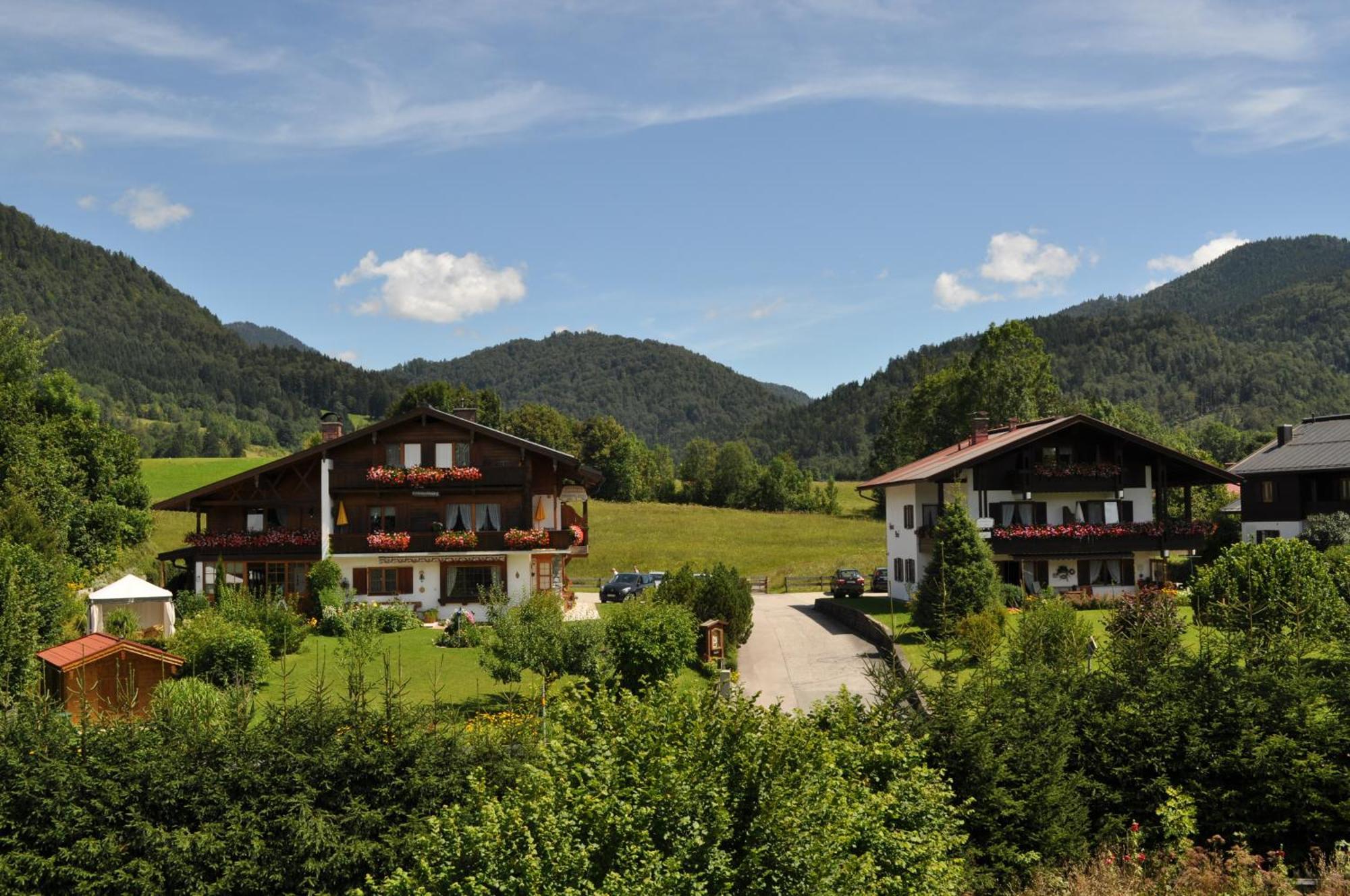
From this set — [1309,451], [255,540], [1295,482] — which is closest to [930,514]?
[1295,482]

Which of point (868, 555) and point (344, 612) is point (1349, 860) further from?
point (868, 555)

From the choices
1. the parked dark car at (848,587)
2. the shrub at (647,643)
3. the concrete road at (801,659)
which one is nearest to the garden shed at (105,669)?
the shrub at (647,643)

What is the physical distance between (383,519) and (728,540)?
38112 millimetres

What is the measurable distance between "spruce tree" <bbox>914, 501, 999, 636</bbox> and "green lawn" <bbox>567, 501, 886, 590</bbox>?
1041 inches

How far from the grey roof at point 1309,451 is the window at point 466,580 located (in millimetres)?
37673

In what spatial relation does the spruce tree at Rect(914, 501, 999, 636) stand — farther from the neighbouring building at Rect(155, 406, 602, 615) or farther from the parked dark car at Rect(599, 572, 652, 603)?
the parked dark car at Rect(599, 572, 652, 603)

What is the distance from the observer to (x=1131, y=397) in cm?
18662

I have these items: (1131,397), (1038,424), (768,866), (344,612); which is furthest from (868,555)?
(1131,397)

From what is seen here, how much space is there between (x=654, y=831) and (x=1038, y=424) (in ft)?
138

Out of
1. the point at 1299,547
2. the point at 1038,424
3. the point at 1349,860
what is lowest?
the point at 1349,860

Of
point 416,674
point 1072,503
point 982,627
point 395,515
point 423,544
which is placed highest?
point 395,515

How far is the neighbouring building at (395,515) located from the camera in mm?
43875

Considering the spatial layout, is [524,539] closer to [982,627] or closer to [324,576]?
[324,576]

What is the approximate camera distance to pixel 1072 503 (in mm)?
46312
